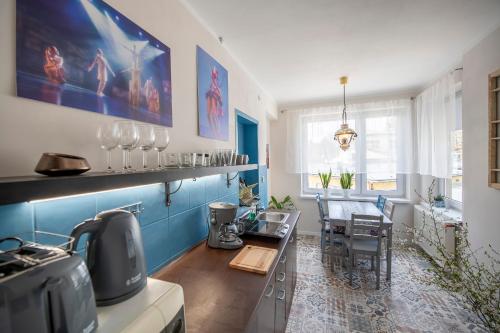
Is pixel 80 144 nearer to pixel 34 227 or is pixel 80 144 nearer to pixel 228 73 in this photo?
pixel 34 227

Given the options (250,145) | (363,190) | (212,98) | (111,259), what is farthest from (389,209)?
(111,259)

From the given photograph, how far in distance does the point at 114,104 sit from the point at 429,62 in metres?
3.42

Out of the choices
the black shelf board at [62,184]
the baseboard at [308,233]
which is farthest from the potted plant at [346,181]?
the black shelf board at [62,184]

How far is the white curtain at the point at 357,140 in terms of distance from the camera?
12.2 ft

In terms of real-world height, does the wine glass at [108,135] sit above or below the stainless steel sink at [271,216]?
above

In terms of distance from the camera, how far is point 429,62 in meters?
2.64

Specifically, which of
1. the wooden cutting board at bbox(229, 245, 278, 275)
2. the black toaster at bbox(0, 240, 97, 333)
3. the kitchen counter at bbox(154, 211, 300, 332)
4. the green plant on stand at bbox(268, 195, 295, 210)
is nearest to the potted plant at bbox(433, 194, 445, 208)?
the green plant on stand at bbox(268, 195, 295, 210)

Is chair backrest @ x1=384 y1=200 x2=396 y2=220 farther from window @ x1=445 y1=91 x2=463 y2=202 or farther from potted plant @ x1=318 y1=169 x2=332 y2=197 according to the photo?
potted plant @ x1=318 y1=169 x2=332 y2=197

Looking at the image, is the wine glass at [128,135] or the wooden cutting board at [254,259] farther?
the wooden cutting board at [254,259]

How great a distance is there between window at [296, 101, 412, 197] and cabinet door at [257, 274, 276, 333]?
3.21 m

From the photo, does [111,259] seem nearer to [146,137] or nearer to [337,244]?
[146,137]

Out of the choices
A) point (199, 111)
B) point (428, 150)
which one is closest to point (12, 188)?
point (199, 111)

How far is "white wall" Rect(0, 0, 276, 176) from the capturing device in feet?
2.24

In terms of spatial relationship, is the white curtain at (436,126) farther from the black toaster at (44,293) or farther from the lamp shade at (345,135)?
the black toaster at (44,293)
